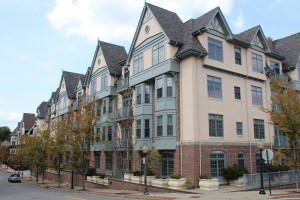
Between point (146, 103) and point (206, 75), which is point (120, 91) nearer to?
point (146, 103)

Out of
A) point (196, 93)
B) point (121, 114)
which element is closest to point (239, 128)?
point (196, 93)

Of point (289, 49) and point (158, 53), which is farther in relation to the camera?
point (289, 49)

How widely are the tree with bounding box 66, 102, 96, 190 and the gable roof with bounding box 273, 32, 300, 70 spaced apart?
22546 millimetres

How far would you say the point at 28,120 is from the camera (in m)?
92.9

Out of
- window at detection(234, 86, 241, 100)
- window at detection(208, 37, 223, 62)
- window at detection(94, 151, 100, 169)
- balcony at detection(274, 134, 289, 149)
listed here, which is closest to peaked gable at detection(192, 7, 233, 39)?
window at detection(208, 37, 223, 62)

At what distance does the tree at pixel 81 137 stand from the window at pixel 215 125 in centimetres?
1184

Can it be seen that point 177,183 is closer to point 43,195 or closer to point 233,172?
point 233,172

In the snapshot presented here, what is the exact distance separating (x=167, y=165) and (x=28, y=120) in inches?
2934

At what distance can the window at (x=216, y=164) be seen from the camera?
2691cm

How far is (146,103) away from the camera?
30922mm

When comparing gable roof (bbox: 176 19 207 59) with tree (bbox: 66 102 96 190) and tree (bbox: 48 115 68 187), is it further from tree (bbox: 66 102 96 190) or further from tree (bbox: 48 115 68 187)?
tree (bbox: 48 115 68 187)

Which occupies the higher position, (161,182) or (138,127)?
(138,127)

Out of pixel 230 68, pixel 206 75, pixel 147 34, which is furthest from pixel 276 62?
pixel 147 34

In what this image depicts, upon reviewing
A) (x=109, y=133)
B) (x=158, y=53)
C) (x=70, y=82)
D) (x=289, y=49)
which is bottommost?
(x=109, y=133)
